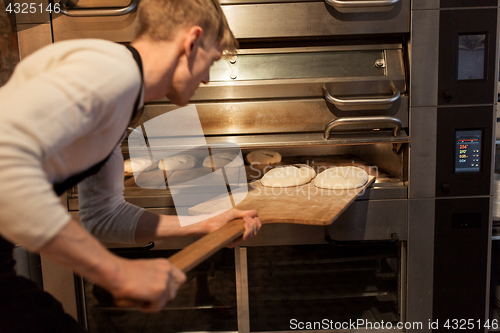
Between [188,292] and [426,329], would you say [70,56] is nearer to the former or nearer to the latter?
[188,292]

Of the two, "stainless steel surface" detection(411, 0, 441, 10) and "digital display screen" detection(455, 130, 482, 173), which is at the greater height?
"stainless steel surface" detection(411, 0, 441, 10)

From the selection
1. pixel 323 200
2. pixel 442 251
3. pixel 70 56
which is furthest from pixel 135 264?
pixel 442 251

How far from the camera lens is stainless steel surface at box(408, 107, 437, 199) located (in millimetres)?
1431

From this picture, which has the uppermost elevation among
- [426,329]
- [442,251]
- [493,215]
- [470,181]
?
[470,181]

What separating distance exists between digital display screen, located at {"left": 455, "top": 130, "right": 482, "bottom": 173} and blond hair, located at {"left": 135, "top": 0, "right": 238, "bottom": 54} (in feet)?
4.03

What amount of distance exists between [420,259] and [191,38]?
1.37 meters

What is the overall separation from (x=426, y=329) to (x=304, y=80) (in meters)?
1.25

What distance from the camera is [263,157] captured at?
175cm

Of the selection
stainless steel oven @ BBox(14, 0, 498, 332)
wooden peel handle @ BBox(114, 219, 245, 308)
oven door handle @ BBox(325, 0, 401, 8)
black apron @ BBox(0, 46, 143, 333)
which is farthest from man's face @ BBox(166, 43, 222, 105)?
oven door handle @ BBox(325, 0, 401, 8)

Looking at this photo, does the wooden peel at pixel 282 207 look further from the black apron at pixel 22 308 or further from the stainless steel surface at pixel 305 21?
the stainless steel surface at pixel 305 21

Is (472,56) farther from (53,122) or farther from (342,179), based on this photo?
(53,122)

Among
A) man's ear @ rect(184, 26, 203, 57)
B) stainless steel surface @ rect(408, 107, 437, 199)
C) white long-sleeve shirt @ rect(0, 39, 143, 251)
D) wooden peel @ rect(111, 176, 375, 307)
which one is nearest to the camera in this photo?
white long-sleeve shirt @ rect(0, 39, 143, 251)

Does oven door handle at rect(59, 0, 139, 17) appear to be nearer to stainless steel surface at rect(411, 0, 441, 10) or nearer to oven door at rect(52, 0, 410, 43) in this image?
oven door at rect(52, 0, 410, 43)

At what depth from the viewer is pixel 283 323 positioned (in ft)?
5.02
